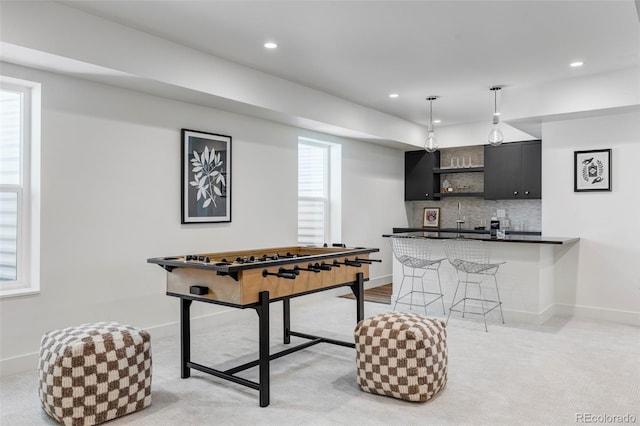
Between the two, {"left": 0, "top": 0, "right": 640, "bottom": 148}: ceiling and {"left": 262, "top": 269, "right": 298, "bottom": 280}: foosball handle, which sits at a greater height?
{"left": 0, "top": 0, "right": 640, "bottom": 148}: ceiling

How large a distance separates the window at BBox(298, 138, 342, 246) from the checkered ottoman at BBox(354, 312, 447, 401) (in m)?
3.33

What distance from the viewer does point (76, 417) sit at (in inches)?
99.9

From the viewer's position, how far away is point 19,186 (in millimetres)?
3605

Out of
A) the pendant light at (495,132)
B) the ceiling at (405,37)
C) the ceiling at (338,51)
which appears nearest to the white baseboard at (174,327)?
the ceiling at (338,51)

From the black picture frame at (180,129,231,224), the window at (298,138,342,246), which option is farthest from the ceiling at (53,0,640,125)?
the window at (298,138,342,246)

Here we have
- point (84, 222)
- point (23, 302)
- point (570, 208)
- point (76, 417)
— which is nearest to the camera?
point (76, 417)

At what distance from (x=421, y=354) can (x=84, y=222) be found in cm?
285

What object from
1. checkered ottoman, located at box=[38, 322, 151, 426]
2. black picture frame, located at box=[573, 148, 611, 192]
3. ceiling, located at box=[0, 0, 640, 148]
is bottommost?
checkered ottoman, located at box=[38, 322, 151, 426]

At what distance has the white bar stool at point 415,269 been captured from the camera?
5609 mm

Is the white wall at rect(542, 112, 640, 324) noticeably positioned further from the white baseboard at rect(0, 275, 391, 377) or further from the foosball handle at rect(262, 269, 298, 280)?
the foosball handle at rect(262, 269, 298, 280)

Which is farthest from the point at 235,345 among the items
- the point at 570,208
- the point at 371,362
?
the point at 570,208

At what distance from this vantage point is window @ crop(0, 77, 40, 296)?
3.56m

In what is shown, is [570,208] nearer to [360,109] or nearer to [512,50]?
[512,50]

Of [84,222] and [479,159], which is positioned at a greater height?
[479,159]
